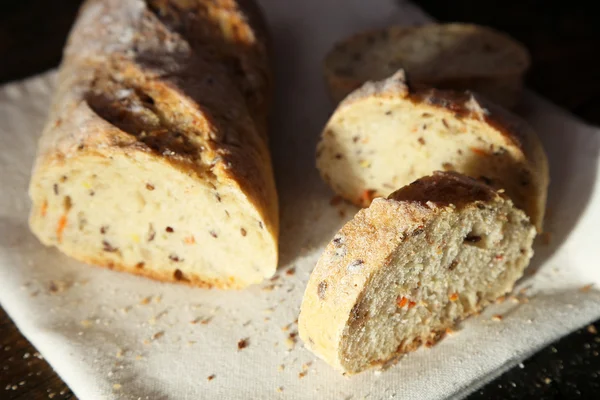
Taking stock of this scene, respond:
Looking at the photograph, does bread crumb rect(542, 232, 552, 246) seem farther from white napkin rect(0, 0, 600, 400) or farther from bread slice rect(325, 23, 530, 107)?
bread slice rect(325, 23, 530, 107)

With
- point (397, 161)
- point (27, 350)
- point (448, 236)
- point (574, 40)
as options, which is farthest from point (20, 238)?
point (574, 40)

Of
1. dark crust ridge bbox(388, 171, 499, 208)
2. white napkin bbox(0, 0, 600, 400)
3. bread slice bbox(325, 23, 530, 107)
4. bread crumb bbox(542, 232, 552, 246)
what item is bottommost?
bread crumb bbox(542, 232, 552, 246)

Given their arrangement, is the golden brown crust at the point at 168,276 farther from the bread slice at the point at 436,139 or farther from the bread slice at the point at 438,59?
the bread slice at the point at 438,59

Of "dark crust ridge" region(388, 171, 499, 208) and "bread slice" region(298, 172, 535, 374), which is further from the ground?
"dark crust ridge" region(388, 171, 499, 208)

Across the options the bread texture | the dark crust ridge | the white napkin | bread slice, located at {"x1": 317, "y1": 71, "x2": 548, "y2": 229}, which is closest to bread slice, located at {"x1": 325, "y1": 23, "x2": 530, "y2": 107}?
the white napkin

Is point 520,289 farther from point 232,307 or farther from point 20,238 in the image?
point 20,238

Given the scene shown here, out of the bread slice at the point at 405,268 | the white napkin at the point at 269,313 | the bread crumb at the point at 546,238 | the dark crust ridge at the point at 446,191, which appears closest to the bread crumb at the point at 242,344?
the white napkin at the point at 269,313

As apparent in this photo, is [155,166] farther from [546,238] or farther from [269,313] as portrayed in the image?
[546,238]
